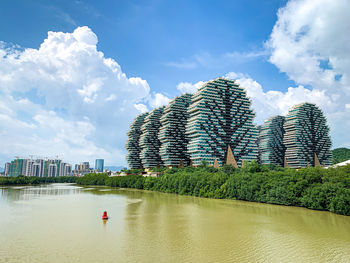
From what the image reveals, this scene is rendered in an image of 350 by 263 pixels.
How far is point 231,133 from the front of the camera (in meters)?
149

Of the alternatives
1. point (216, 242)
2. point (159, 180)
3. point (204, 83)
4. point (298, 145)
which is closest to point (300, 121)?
point (298, 145)

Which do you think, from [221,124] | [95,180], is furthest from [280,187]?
[95,180]

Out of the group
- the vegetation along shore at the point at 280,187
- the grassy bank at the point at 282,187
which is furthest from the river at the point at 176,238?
the grassy bank at the point at 282,187

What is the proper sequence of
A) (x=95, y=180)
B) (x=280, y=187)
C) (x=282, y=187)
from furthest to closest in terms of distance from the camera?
1. (x=95, y=180)
2. (x=280, y=187)
3. (x=282, y=187)

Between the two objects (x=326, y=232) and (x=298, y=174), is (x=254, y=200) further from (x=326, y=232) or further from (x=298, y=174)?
(x=326, y=232)

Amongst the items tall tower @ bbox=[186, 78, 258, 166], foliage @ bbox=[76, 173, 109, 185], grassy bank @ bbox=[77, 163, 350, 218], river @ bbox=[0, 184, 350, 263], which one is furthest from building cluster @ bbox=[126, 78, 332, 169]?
river @ bbox=[0, 184, 350, 263]

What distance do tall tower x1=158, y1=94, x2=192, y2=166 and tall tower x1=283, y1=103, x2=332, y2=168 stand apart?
7635 centimetres

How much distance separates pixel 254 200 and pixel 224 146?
262ft

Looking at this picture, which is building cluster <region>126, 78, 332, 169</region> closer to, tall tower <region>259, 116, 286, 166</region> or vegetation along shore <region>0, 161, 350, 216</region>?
tall tower <region>259, 116, 286, 166</region>

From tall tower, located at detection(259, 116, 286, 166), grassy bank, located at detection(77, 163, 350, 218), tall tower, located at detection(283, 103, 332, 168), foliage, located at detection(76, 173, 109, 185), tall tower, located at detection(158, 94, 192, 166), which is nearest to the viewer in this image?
grassy bank, located at detection(77, 163, 350, 218)

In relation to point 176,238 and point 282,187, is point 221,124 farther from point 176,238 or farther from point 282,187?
point 176,238

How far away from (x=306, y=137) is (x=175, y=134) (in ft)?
312

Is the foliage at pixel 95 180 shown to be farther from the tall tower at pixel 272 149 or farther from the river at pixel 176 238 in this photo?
the river at pixel 176 238

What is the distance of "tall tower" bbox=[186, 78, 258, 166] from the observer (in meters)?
144
